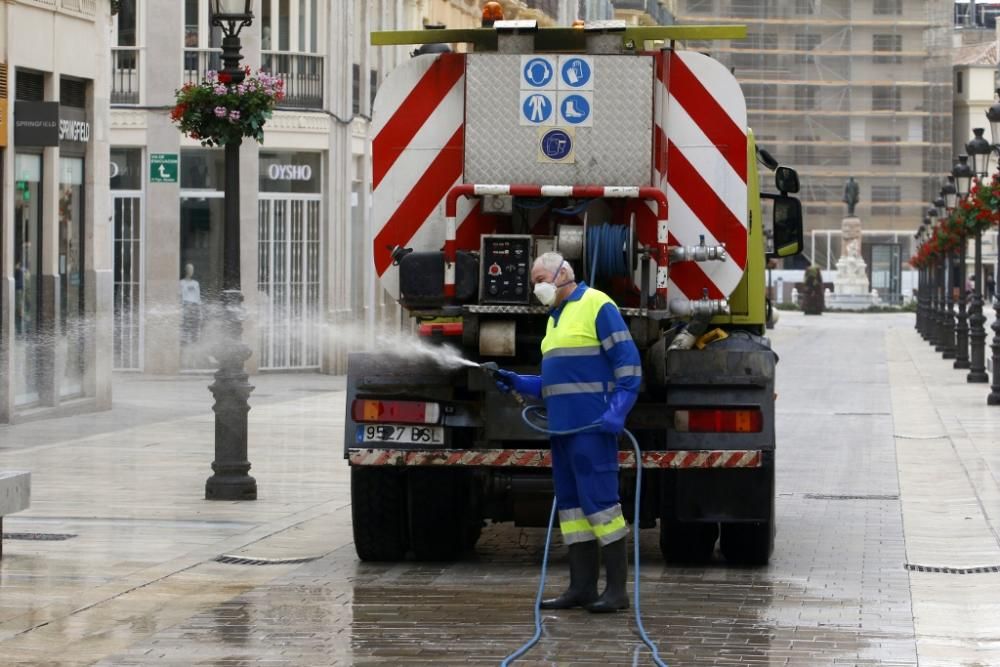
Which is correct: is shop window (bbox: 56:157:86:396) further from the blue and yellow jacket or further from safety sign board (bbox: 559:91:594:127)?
the blue and yellow jacket

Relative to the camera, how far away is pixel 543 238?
11.6 metres

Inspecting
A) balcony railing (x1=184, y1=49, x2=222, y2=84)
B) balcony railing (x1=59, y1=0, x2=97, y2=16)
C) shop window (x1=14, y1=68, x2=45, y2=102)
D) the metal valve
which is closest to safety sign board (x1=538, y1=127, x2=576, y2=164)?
the metal valve

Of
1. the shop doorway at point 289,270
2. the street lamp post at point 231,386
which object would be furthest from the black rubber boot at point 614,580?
the shop doorway at point 289,270

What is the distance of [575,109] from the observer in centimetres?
1178

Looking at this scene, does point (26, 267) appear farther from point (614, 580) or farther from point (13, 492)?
point (614, 580)

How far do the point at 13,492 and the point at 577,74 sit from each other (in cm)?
406

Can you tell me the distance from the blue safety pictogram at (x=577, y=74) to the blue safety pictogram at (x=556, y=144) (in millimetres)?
280

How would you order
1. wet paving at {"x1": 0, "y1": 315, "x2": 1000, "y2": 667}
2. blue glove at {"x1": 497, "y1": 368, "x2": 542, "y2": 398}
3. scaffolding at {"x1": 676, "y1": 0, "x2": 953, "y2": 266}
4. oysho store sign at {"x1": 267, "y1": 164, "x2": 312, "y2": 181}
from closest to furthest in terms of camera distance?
wet paving at {"x1": 0, "y1": 315, "x2": 1000, "y2": 667} < blue glove at {"x1": 497, "y1": 368, "x2": 542, "y2": 398} < oysho store sign at {"x1": 267, "y1": 164, "x2": 312, "y2": 181} < scaffolding at {"x1": 676, "y1": 0, "x2": 953, "y2": 266}

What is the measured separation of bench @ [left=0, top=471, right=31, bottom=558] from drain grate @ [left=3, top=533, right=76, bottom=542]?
0.80 meters

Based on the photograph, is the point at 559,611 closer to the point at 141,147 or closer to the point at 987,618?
the point at 987,618

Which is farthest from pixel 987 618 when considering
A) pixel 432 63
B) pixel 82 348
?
pixel 82 348

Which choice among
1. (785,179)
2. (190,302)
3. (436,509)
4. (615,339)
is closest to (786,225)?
(785,179)

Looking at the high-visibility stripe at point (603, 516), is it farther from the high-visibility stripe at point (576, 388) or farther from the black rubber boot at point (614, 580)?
the high-visibility stripe at point (576, 388)

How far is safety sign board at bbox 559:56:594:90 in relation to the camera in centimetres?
1177
